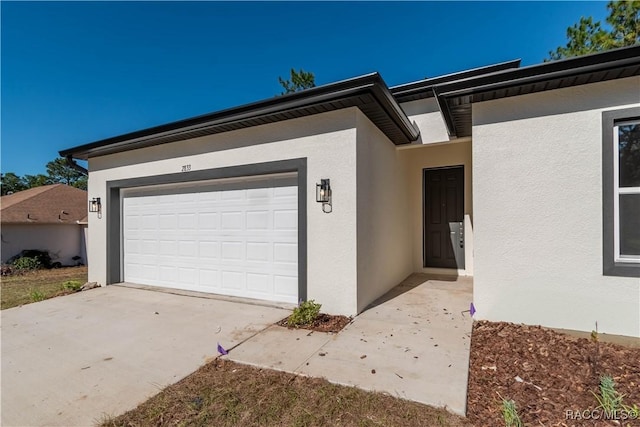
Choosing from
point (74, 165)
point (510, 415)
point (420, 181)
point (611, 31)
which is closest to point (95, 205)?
point (74, 165)

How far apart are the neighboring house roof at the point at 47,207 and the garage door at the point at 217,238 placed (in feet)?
31.2

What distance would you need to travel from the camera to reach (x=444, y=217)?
7402 millimetres

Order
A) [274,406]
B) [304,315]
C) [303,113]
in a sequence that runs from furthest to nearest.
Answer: [303,113] < [304,315] < [274,406]

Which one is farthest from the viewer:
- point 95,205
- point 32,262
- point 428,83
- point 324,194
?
point 32,262

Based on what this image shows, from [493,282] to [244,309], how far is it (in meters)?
3.96

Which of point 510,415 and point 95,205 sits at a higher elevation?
point 95,205

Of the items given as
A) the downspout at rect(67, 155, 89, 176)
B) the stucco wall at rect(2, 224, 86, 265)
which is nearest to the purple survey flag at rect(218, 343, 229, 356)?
the downspout at rect(67, 155, 89, 176)

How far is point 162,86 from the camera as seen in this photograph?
11297 mm

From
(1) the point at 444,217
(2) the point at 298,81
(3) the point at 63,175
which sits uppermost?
(2) the point at 298,81

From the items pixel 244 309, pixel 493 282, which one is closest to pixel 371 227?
pixel 493 282

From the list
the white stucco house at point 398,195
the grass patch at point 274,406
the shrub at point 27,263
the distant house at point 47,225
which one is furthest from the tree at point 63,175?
the grass patch at point 274,406

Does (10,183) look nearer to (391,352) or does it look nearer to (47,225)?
(47,225)

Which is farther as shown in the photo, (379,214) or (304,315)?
(379,214)

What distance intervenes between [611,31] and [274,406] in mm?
17573
